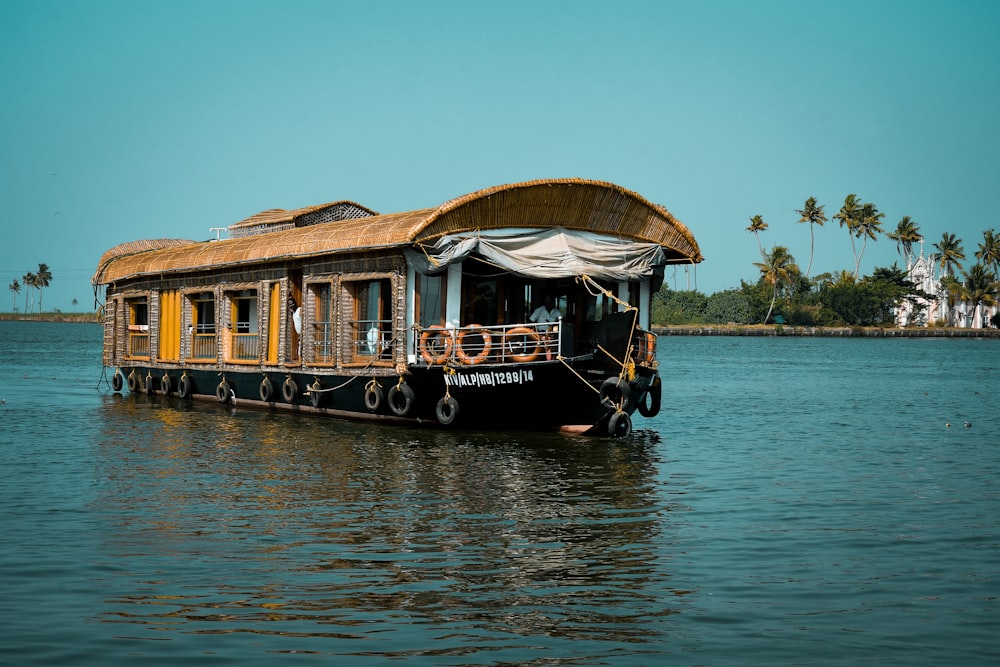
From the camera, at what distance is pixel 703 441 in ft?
69.3

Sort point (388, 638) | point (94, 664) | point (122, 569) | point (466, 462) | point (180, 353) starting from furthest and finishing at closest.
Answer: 1. point (180, 353)
2. point (466, 462)
3. point (122, 569)
4. point (388, 638)
5. point (94, 664)

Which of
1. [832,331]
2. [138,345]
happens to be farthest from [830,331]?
[138,345]

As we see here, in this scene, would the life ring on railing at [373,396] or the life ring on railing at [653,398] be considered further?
the life ring on railing at [653,398]

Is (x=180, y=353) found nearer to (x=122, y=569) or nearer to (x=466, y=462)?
(x=466, y=462)

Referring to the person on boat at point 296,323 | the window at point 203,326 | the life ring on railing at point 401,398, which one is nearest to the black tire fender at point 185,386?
the window at point 203,326

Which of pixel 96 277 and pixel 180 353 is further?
pixel 96 277

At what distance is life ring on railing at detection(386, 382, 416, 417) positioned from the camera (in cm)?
1955

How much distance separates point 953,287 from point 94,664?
13044 cm

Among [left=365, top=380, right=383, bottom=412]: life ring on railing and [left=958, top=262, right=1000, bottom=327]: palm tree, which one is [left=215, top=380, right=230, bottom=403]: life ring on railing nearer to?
[left=365, top=380, right=383, bottom=412]: life ring on railing

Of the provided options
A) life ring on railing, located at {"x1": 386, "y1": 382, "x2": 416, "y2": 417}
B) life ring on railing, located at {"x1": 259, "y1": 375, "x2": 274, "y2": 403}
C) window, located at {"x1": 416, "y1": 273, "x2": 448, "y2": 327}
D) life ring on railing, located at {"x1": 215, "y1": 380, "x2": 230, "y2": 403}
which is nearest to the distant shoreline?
life ring on railing, located at {"x1": 215, "y1": 380, "x2": 230, "y2": 403}

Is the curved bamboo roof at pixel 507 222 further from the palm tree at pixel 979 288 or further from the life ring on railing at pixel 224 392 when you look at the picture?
the palm tree at pixel 979 288

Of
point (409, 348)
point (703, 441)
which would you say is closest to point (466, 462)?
point (409, 348)

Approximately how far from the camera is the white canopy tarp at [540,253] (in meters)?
18.8

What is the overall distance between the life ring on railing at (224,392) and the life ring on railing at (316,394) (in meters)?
4.00
